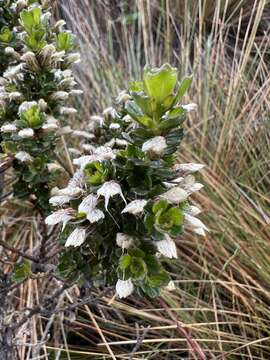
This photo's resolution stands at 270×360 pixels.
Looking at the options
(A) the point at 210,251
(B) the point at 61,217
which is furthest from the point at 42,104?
(A) the point at 210,251

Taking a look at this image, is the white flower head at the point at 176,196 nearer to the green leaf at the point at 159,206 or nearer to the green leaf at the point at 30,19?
the green leaf at the point at 159,206

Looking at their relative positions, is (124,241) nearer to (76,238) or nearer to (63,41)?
(76,238)

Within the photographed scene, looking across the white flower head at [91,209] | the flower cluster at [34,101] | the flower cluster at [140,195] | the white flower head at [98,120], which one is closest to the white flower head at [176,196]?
the flower cluster at [140,195]

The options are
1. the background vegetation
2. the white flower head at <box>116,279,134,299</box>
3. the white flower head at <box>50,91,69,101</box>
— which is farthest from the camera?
the background vegetation

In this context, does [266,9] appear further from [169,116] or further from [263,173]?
[169,116]

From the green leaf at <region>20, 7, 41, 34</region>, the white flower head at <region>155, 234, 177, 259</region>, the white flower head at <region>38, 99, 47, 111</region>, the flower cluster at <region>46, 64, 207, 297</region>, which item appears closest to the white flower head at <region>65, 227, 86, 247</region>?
the flower cluster at <region>46, 64, 207, 297</region>

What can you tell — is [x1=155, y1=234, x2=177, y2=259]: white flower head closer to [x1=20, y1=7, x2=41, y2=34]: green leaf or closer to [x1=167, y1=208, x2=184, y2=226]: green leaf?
[x1=167, y1=208, x2=184, y2=226]: green leaf
